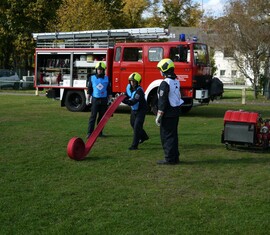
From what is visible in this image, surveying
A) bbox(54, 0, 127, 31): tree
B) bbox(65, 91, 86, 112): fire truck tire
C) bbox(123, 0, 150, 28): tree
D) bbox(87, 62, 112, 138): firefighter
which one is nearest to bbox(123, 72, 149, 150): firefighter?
bbox(87, 62, 112, 138): firefighter

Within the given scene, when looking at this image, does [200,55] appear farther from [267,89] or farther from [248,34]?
[267,89]

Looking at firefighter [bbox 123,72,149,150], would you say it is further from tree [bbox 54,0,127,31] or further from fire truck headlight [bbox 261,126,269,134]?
tree [bbox 54,0,127,31]

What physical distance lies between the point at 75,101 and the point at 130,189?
12.2m

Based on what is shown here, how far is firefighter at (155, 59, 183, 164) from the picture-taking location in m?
8.27

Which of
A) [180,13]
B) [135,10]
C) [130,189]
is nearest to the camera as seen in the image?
[130,189]

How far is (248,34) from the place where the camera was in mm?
26844

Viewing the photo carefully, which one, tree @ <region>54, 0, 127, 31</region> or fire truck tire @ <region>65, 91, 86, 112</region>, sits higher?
tree @ <region>54, 0, 127, 31</region>

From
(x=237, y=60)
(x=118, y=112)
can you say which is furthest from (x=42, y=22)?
(x=118, y=112)

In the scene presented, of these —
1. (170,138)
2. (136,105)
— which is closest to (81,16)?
(136,105)

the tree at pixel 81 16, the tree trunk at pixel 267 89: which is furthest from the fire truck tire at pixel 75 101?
the tree at pixel 81 16

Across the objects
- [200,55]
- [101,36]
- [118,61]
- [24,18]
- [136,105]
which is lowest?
[136,105]

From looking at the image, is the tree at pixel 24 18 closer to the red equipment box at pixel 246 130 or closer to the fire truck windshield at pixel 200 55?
Answer: the fire truck windshield at pixel 200 55

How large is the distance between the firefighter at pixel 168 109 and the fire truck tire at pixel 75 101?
1001 cm

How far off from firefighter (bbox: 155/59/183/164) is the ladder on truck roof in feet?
30.0
